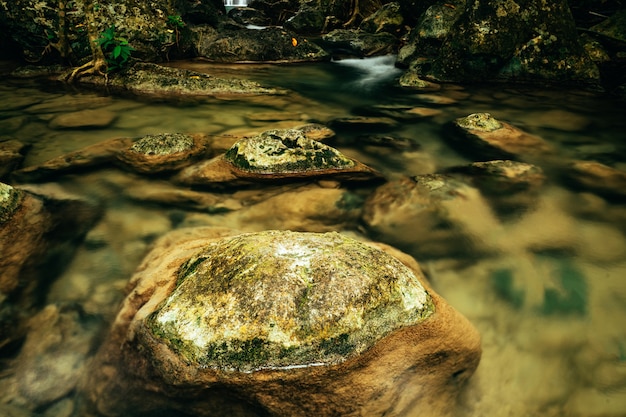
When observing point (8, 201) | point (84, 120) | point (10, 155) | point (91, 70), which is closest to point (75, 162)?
point (10, 155)

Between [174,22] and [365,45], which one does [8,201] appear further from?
[365,45]

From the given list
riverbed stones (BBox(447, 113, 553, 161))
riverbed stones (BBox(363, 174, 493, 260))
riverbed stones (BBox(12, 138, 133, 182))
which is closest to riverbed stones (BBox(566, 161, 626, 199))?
riverbed stones (BBox(447, 113, 553, 161))

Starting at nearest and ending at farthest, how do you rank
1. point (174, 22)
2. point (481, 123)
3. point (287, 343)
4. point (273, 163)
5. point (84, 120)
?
1. point (287, 343)
2. point (273, 163)
3. point (481, 123)
4. point (84, 120)
5. point (174, 22)

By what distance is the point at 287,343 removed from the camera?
6.40 ft

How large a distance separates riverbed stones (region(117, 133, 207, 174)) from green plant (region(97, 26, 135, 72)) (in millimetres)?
3960

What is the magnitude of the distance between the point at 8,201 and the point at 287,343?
2.97m

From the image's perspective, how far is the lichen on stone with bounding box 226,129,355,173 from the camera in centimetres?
404

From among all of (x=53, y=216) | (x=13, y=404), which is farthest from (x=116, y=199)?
(x=13, y=404)

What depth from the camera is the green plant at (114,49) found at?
754 centimetres

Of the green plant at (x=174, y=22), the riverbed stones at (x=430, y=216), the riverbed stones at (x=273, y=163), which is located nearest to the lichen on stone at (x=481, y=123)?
the riverbed stones at (x=430, y=216)

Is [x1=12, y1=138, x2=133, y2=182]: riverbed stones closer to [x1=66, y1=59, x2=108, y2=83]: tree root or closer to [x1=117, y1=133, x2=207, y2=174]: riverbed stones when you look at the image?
[x1=117, y1=133, x2=207, y2=174]: riverbed stones

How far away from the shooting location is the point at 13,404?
6.90 feet

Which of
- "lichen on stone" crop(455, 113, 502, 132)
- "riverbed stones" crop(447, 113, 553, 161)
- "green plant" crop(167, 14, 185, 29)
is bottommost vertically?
"riverbed stones" crop(447, 113, 553, 161)

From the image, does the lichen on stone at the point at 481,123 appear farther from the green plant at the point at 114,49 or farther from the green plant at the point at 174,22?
the green plant at the point at 174,22
